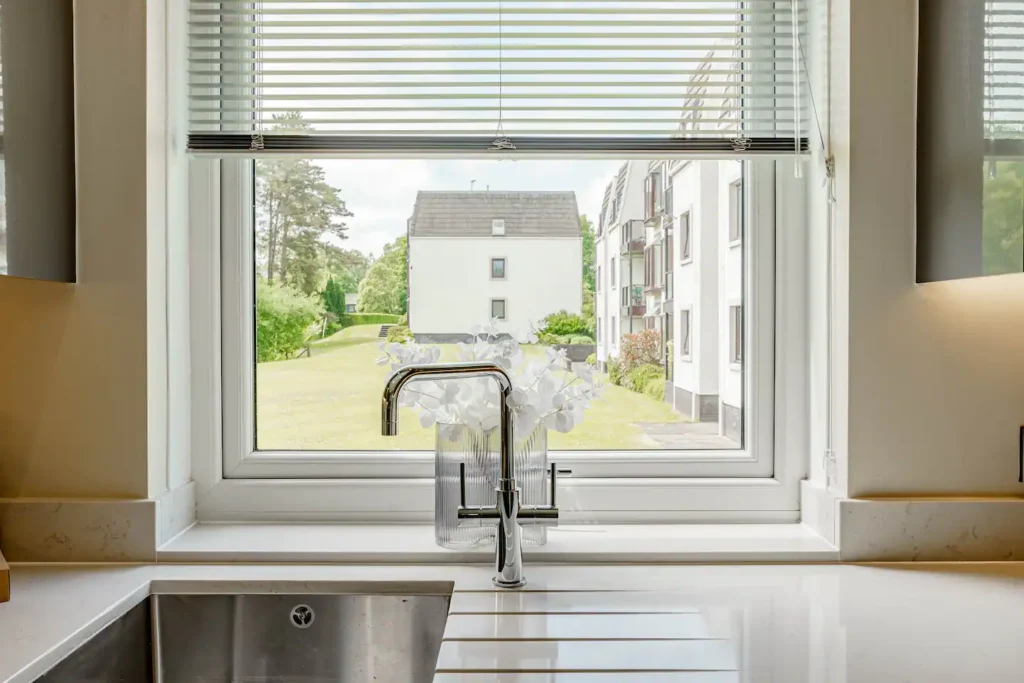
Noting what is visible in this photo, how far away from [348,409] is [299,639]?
1.52 ft

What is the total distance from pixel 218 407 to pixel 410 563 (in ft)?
1.68

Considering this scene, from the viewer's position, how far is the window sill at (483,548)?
1278 mm

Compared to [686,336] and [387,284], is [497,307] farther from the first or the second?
[686,336]

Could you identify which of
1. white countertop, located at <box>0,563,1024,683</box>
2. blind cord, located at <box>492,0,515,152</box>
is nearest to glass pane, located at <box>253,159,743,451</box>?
blind cord, located at <box>492,0,515,152</box>

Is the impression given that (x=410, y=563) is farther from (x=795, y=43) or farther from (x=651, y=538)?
(x=795, y=43)

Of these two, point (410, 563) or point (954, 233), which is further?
point (410, 563)

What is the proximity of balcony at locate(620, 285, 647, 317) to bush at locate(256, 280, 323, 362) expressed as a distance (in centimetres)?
62

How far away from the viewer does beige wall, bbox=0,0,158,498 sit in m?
1.26

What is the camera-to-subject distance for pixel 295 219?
59.2 inches

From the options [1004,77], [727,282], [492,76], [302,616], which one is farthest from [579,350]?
[1004,77]

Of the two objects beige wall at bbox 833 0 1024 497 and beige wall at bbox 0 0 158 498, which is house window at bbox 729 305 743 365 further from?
beige wall at bbox 0 0 158 498

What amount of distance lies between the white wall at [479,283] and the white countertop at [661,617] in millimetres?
497

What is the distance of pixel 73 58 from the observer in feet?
4.14

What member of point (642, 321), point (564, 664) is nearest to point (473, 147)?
point (642, 321)
